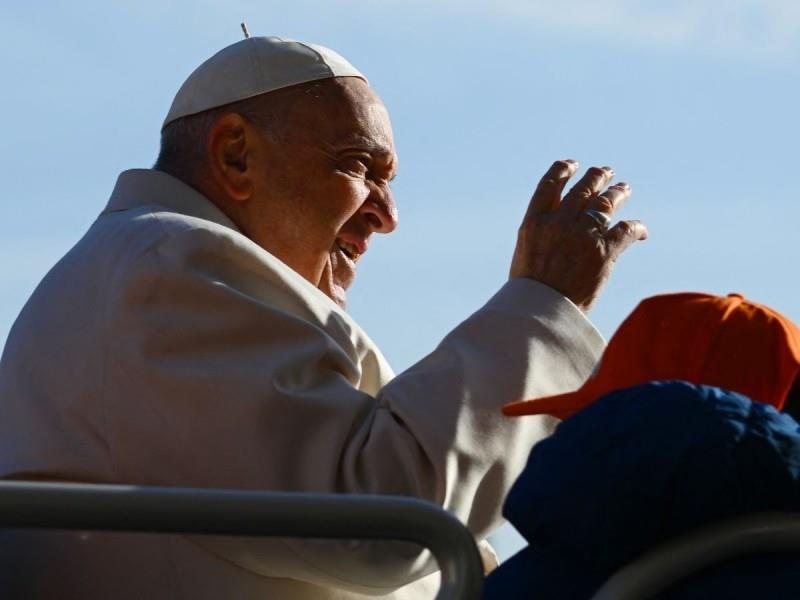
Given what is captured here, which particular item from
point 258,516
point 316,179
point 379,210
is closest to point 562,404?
point 258,516

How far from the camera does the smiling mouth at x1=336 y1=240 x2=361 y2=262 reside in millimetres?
4168

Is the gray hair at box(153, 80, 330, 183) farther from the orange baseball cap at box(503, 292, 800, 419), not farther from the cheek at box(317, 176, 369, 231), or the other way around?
the orange baseball cap at box(503, 292, 800, 419)

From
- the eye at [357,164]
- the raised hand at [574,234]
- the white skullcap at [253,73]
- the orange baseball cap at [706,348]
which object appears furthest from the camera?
the white skullcap at [253,73]

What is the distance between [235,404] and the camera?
10.3ft

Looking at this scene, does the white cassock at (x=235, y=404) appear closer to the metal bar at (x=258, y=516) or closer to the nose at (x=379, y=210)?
the nose at (x=379, y=210)

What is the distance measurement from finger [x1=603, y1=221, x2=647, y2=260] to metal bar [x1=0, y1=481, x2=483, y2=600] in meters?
1.60

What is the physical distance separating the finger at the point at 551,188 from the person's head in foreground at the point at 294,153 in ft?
2.00

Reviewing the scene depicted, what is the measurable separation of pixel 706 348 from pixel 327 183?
1.83m

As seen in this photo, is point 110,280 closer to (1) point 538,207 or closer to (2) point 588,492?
(1) point 538,207

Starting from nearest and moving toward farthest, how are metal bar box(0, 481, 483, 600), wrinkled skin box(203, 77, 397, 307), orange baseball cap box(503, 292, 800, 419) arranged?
metal bar box(0, 481, 483, 600), orange baseball cap box(503, 292, 800, 419), wrinkled skin box(203, 77, 397, 307)

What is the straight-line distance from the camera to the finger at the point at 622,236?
3559 millimetres

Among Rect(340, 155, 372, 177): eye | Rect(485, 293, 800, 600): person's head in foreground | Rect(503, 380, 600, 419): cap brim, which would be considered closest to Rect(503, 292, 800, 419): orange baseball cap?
Rect(503, 380, 600, 419): cap brim

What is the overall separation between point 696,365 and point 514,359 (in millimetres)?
1038

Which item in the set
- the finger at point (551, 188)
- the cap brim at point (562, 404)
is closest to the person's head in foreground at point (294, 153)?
the finger at point (551, 188)
